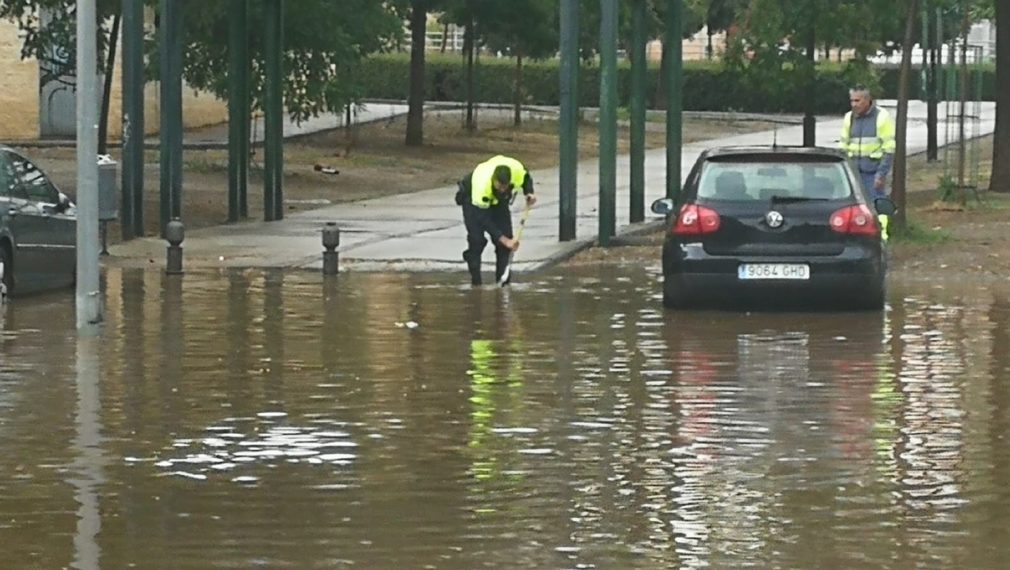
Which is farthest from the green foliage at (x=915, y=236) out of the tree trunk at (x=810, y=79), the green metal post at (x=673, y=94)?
the tree trunk at (x=810, y=79)

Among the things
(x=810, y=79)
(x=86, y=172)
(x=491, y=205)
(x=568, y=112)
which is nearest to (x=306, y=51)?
(x=810, y=79)

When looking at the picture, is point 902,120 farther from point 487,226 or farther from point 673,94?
point 487,226

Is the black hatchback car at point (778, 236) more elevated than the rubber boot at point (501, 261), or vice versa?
the black hatchback car at point (778, 236)

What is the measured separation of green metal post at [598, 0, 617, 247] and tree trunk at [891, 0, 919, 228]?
10.3 feet

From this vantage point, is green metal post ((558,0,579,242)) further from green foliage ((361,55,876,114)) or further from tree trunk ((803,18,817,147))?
green foliage ((361,55,876,114))

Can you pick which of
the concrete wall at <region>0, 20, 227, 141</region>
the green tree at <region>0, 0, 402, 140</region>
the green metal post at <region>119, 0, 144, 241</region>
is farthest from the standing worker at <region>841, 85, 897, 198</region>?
the concrete wall at <region>0, 20, 227, 141</region>

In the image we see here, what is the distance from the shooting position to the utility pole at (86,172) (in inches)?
646

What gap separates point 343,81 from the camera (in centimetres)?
3922

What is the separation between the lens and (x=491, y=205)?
20.8 meters

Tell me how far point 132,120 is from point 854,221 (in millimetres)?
10778

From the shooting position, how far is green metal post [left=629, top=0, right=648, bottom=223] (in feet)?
92.9

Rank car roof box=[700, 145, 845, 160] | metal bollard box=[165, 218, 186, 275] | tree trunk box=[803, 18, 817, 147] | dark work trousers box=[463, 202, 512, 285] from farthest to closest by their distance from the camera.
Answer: tree trunk box=[803, 18, 817, 147]
metal bollard box=[165, 218, 186, 275]
dark work trousers box=[463, 202, 512, 285]
car roof box=[700, 145, 845, 160]

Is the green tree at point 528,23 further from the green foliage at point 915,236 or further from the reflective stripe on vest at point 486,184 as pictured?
the reflective stripe on vest at point 486,184

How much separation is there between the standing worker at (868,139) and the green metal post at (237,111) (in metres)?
9.90
